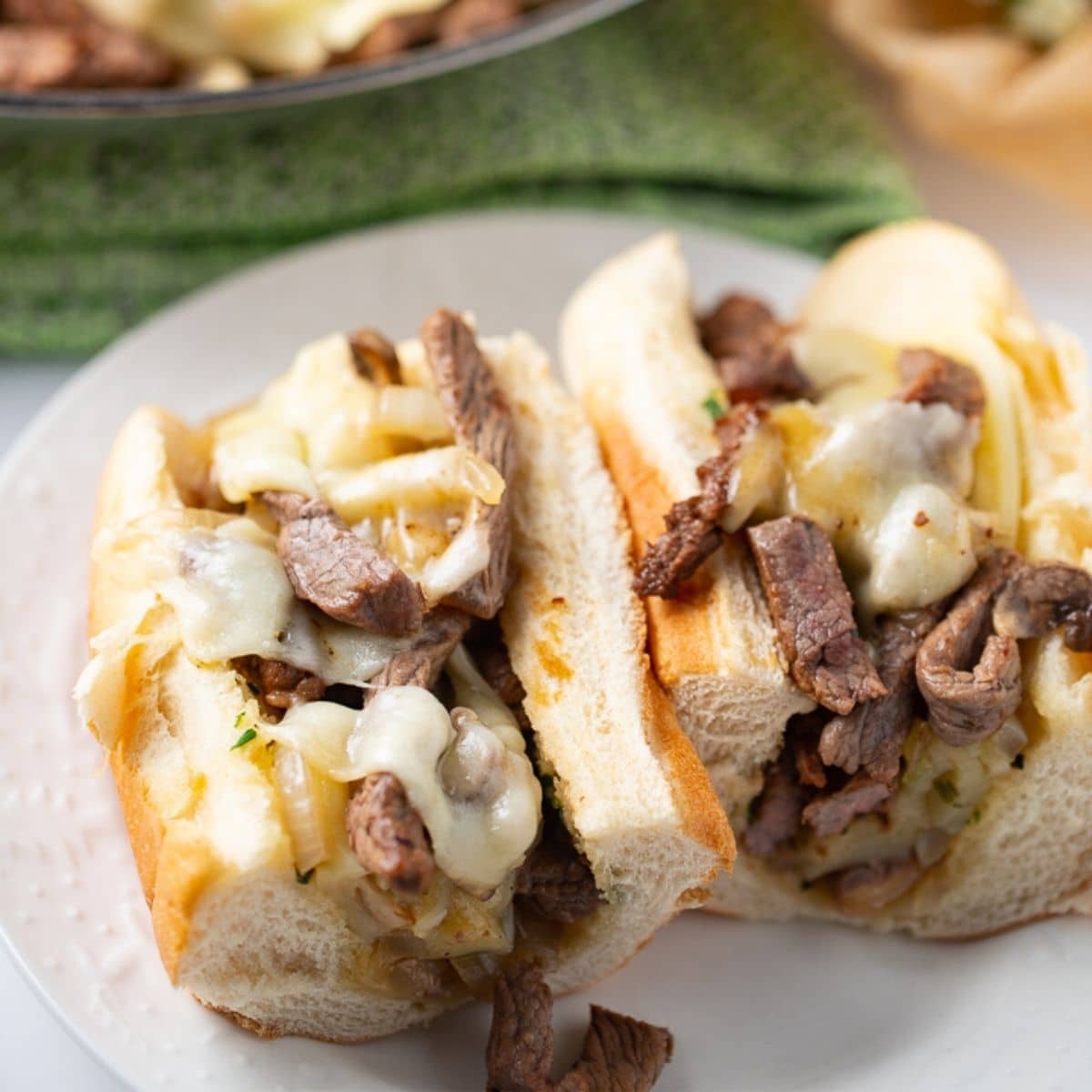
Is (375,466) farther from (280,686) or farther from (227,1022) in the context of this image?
(227,1022)

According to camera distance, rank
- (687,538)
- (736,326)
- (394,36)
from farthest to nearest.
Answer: (394,36) → (736,326) → (687,538)

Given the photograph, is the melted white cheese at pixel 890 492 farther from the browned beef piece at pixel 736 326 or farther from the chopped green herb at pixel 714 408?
the browned beef piece at pixel 736 326

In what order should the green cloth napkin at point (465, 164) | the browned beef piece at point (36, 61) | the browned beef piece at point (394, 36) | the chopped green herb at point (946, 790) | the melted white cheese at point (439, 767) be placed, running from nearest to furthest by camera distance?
the melted white cheese at point (439, 767), the chopped green herb at point (946, 790), the browned beef piece at point (36, 61), the browned beef piece at point (394, 36), the green cloth napkin at point (465, 164)

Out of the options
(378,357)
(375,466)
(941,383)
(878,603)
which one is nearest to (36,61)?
(378,357)

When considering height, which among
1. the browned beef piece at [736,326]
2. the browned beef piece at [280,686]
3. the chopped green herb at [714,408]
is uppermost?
the browned beef piece at [736,326]

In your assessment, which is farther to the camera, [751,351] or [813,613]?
[751,351]

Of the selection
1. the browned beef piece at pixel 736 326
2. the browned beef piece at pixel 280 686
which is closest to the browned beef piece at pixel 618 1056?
the browned beef piece at pixel 280 686

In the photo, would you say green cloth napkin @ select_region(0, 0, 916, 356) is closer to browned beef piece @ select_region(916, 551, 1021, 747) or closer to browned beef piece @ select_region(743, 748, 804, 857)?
browned beef piece @ select_region(916, 551, 1021, 747)
